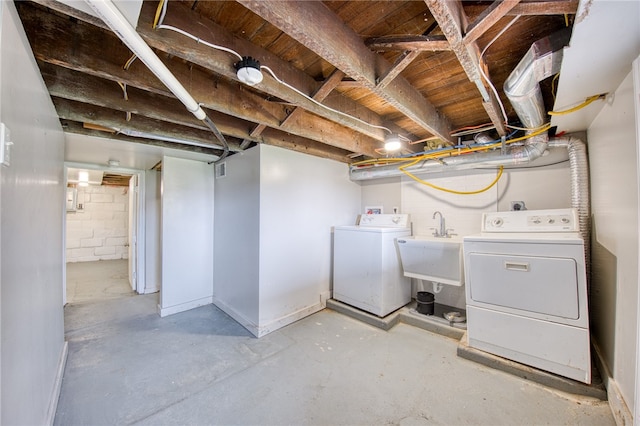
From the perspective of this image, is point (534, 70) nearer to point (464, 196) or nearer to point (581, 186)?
point (581, 186)

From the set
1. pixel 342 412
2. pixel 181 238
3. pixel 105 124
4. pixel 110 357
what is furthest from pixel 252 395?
pixel 105 124

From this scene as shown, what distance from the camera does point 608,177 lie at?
5.42 feet

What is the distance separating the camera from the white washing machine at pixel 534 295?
1700mm

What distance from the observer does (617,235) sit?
1521 mm

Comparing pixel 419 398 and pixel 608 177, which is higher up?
pixel 608 177

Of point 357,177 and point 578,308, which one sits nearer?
point 578,308

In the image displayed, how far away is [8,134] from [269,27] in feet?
3.88

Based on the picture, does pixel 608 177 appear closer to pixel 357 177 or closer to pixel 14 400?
pixel 357 177

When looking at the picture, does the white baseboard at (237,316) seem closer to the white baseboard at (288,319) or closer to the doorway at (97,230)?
the white baseboard at (288,319)

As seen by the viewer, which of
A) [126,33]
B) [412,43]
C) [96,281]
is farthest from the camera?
[96,281]

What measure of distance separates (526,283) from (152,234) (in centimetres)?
489

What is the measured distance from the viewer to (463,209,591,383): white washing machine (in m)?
1.70

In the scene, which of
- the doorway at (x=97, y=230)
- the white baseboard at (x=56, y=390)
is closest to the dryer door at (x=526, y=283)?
the white baseboard at (x=56, y=390)

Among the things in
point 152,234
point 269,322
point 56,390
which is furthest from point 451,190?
point 152,234
